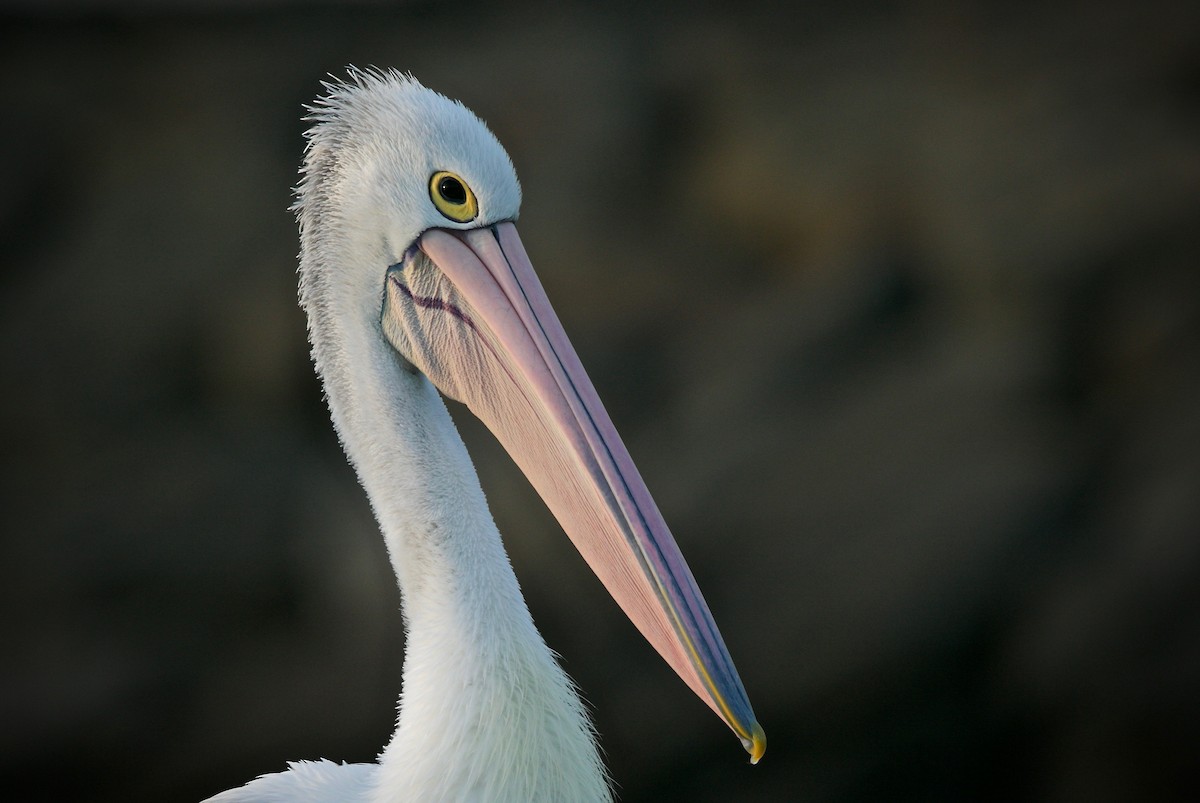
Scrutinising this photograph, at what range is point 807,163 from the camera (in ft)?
10.1

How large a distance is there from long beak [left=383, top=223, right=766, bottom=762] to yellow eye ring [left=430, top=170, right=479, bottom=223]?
28 mm

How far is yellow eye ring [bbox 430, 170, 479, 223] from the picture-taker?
1562mm

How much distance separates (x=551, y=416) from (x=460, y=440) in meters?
0.16

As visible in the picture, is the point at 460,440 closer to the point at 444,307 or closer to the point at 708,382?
the point at 444,307

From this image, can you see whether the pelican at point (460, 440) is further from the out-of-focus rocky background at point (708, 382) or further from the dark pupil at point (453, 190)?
the out-of-focus rocky background at point (708, 382)

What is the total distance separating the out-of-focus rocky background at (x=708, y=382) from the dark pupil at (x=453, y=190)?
155 centimetres

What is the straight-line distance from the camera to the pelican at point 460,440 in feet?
4.88

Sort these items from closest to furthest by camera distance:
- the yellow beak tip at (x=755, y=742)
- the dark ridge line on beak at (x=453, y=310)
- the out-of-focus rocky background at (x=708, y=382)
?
1. the yellow beak tip at (x=755, y=742)
2. the dark ridge line on beak at (x=453, y=310)
3. the out-of-focus rocky background at (x=708, y=382)

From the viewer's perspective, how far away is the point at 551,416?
1511 mm

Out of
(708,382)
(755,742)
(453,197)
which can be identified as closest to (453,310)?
(453,197)

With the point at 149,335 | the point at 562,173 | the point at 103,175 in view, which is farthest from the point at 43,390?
the point at 562,173

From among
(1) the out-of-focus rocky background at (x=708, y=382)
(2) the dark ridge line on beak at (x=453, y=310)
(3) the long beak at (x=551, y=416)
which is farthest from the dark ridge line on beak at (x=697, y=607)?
(1) the out-of-focus rocky background at (x=708, y=382)

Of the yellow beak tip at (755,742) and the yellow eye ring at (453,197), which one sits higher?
the yellow eye ring at (453,197)

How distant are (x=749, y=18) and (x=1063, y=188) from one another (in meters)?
1.00
